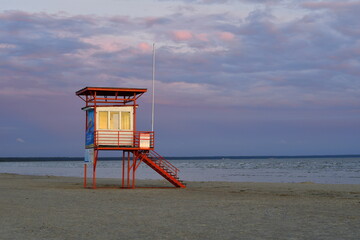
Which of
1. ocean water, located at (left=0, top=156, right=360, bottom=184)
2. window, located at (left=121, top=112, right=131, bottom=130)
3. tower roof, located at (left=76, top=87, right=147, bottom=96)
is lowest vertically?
ocean water, located at (left=0, top=156, right=360, bottom=184)

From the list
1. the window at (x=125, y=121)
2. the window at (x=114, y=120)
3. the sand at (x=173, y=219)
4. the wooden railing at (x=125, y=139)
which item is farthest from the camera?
the window at (x=125, y=121)

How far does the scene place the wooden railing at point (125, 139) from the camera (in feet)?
111

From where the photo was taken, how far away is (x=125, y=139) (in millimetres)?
34281

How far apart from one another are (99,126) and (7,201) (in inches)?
373

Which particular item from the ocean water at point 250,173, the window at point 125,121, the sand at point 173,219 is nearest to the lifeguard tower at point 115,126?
the window at point 125,121

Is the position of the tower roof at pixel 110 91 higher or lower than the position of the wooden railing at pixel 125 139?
higher

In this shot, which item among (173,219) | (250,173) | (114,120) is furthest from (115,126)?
(250,173)

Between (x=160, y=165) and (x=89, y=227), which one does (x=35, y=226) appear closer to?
(x=89, y=227)

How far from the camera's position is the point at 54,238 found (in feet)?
46.9

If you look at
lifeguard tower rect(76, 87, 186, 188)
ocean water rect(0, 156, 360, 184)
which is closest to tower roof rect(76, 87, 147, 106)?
lifeguard tower rect(76, 87, 186, 188)

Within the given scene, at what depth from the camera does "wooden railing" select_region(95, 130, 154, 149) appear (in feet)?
111

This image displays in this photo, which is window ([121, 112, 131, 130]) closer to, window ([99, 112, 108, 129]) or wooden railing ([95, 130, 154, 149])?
wooden railing ([95, 130, 154, 149])

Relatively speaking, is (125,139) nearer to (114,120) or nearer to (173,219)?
(114,120)

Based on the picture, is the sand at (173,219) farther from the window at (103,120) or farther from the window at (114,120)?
the window at (114,120)
